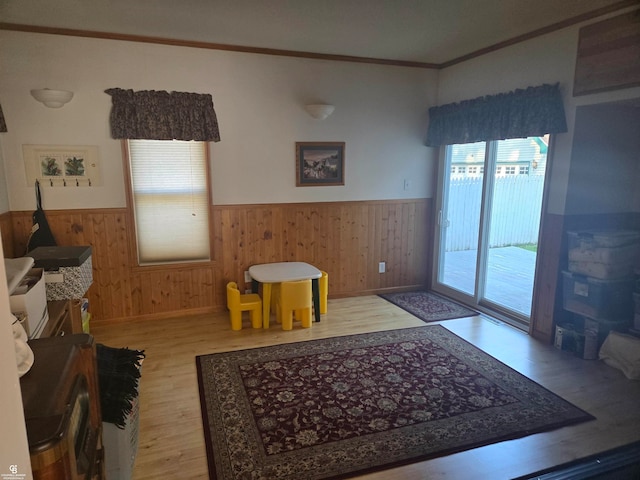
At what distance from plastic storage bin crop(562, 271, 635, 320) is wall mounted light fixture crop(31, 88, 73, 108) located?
4426 mm

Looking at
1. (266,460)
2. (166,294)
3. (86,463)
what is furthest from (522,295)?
(86,463)

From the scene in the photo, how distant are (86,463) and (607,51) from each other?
381cm

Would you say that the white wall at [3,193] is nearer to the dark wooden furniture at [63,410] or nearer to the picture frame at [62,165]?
the picture frame at [62,165]

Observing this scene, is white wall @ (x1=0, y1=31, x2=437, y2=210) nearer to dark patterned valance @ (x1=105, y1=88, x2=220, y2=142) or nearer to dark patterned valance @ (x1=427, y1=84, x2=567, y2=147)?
dark patterned valance @ (x1=105, y1=88, x2=220, y2=142)

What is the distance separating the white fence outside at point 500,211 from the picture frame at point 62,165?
12.1 feet

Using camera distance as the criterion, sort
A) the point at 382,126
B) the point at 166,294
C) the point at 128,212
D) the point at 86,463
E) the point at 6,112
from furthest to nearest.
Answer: the point at 382,126, the point at 166,294, the point at 128,212, the point at 6,112, the point at 86,463

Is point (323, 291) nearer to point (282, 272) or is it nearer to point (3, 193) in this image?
point (282, 272)

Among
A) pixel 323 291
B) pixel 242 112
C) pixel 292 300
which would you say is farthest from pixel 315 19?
pixel 323 291

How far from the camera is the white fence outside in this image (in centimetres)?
379

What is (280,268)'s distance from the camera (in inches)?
162

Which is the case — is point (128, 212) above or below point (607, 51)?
below

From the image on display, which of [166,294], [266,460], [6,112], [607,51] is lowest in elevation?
[266,460]

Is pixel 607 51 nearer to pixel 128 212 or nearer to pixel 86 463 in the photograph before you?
pixel 86 463

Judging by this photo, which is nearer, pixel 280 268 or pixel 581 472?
pixel 581 472
